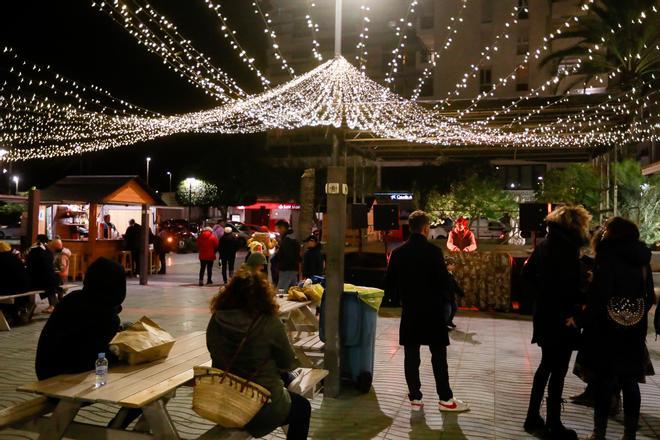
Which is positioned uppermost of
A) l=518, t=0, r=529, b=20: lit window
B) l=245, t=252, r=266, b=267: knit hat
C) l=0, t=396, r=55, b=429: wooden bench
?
l=518, t=0, r=529, b=20: lit window

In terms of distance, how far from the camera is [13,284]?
27.7ft

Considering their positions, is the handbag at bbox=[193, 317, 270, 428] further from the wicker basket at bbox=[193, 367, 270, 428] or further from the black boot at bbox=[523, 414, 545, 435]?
the black boot at bbox=[523, 414, 545, 435]

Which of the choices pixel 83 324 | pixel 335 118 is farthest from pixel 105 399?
pixel 335 118

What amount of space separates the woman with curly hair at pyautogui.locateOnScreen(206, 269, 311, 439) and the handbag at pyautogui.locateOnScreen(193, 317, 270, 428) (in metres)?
0.11

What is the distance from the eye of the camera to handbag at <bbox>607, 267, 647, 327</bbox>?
396cm

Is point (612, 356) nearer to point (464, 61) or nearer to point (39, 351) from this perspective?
point (39, 351)

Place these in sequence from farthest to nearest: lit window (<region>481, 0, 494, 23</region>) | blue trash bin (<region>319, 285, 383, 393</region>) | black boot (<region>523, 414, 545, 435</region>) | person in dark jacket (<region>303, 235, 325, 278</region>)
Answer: lit window (<region>481, 0, 494, 23</region>) < person in dark jacket (<region>303, 235, 325, 278</region>) < blue trash bin (<region>319, 285, 383, 393</region>) < black boot (<region>523, 414, 545, 435</region>)

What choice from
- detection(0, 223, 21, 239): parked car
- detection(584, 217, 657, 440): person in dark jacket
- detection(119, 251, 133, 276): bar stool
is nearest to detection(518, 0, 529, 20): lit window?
detection(119, 251, 133, 276): bar stool

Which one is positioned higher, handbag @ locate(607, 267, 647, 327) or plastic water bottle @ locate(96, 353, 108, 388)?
handbag @ locate(607, 267, 647, 327)

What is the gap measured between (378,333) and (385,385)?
2630 mm

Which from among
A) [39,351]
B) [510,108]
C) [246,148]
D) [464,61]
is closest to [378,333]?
[39,351]

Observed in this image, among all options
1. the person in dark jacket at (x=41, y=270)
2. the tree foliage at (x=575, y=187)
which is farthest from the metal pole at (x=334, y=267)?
the tree foliage at (x=575, y=187)

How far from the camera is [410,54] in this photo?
47500 millimetres

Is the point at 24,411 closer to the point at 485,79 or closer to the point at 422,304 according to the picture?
the point at 422,304
